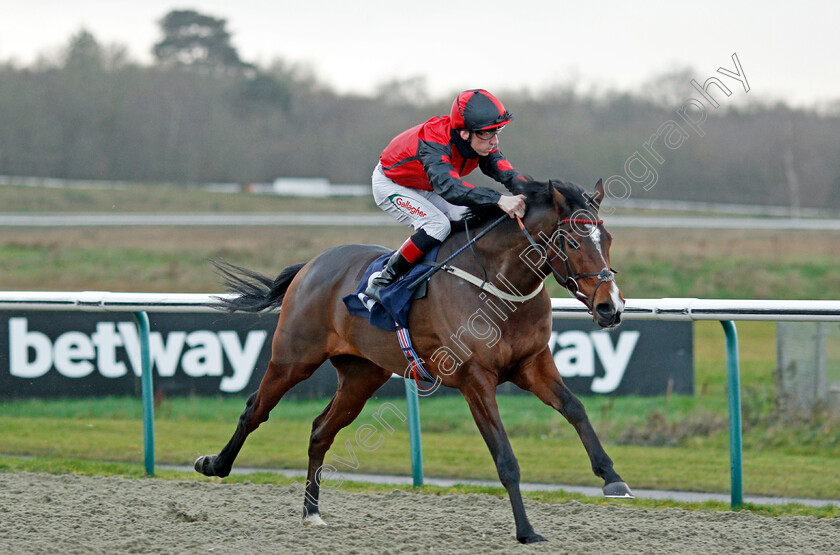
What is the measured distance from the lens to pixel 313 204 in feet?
75.6

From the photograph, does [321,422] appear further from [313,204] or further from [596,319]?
[313,204]

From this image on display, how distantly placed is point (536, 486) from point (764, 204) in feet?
68.0

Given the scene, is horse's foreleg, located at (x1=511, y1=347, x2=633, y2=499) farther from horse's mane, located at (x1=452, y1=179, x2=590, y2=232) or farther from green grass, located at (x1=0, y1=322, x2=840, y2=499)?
green grass, located at (x1=0, y1=322, x2=840, y2=499)

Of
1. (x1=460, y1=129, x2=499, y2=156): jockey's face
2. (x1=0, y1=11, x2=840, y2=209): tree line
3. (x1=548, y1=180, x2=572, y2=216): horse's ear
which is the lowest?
(x1=548, y1=180, x2=572, y2=216): horse's ear

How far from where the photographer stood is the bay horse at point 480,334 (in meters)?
3.65

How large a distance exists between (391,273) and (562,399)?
3.04 feet

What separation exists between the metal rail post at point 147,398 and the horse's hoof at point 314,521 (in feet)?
4.99

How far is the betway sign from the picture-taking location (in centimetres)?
650

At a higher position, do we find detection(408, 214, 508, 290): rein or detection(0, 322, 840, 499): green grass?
detection(408, 214, 508, 290): rein

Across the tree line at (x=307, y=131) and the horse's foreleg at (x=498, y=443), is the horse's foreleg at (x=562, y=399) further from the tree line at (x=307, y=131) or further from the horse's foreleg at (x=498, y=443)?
the tree line at (x=307, y=131)

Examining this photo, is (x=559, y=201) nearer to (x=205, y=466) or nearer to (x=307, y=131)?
(x=205, y=466)

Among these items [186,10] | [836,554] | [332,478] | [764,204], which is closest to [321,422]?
[332,478]

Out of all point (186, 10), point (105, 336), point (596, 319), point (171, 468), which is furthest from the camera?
point (186, 10)

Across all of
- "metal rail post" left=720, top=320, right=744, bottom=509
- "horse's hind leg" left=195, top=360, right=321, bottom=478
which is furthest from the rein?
"metal rail post" left=720, top=320, right=744, bottom=509
